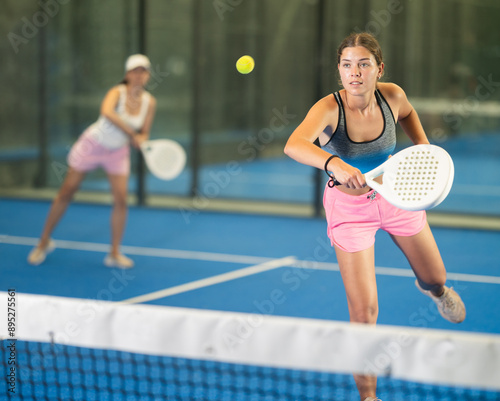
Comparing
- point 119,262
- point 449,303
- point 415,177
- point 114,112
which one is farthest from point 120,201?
A: point 415,177

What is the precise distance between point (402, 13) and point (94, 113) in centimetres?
365

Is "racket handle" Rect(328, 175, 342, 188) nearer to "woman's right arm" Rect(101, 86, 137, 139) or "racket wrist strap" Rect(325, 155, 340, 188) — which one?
"racket wrist strap" Rect(325, 155, 340, 188)

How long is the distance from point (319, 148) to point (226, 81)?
6562 millimetres

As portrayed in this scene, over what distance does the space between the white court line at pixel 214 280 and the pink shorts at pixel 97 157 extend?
0.95 metres

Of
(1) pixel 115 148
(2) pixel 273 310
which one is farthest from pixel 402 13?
(2) pixel 273 310

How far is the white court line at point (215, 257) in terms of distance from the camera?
223 inches

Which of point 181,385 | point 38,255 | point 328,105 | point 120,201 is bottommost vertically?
point 38,255

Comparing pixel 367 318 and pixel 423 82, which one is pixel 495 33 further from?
pixel 367 318

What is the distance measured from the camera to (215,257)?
6211 millimetres

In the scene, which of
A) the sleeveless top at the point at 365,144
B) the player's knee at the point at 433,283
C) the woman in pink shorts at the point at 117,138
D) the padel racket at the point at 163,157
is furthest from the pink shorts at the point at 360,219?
the woman in pink shorts at the point at 117,138

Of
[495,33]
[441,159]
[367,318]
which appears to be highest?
[495,33]

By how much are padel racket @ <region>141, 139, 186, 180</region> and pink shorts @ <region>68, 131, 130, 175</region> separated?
1.29 feet

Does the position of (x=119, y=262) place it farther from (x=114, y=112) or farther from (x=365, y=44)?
(x=365, y=44)

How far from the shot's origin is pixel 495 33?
7500mm
